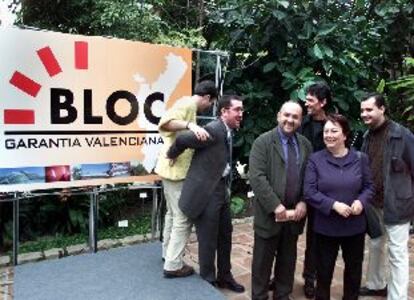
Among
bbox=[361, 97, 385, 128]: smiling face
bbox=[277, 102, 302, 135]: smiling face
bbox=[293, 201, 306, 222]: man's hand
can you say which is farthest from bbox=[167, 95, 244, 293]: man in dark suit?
bbox=[361, 97, 385, 128]: smiling face

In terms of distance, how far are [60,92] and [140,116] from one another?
806mm

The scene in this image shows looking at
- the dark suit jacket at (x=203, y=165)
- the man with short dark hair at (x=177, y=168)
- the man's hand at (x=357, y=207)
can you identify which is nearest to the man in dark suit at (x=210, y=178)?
the dark suit jacket at (x=203, y=165)

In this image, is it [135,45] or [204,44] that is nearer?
[135,45]

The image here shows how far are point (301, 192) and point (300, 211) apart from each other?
141mm

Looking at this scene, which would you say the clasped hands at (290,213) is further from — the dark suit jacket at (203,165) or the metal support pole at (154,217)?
the metal support pole at (154,217)

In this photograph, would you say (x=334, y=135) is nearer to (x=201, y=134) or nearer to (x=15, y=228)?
(x=201, y=134)

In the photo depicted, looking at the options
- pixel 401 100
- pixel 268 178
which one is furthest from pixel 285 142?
pixel 401 100

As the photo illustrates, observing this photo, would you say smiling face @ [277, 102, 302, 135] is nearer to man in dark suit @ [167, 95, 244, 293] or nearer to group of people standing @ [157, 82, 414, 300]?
group of people standing @ [157, 82, 414, 300]

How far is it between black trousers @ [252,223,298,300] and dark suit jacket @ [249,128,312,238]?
0.07 m

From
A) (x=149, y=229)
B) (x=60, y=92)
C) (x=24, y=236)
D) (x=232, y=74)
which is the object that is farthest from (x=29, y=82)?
(x=232, y=74)

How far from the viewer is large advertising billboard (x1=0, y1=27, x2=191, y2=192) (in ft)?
12.7

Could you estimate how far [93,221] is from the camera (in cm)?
455

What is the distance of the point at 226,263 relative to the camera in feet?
12.5

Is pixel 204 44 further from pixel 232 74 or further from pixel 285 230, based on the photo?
pixel 285 230
